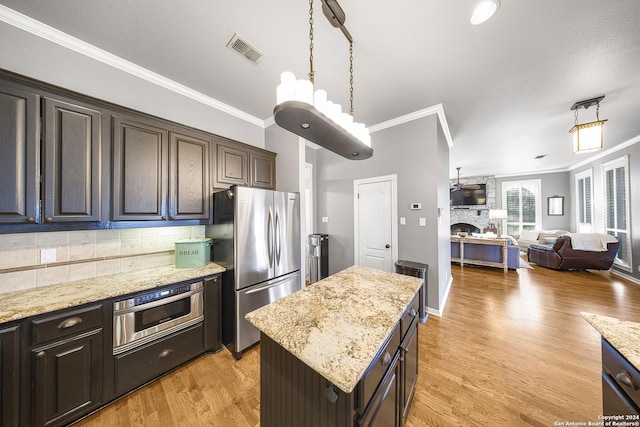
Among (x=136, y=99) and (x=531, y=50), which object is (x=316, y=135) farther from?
(x=531, y=50)

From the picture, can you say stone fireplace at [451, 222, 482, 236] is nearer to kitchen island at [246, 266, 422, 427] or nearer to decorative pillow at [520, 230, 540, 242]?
decorative pillow at [520, 230, 540, 242]

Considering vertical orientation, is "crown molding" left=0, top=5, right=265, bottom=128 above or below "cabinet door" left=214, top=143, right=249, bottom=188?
above

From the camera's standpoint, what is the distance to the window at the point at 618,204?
174 inches

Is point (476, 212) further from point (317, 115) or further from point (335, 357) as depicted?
point (335, 357)

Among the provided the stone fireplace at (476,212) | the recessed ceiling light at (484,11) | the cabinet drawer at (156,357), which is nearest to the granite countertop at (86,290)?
the cabinet drawer at (156,357)

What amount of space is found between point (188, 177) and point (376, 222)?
2656 millimetres

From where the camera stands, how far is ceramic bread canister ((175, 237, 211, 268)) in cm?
210

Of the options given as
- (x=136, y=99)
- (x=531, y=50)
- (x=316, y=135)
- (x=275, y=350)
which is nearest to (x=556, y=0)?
(x=531, y=50)

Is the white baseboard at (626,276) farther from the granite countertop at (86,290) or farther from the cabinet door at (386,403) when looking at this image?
the granite countertop at (86,290)

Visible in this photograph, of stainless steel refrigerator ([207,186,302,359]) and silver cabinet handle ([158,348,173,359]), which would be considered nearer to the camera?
silver cabinet handle ([158,348,173,359])

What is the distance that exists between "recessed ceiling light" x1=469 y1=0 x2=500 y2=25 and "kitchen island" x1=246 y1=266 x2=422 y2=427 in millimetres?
2064

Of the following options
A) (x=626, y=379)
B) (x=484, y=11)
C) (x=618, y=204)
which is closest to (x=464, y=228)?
(x=618, y=204)

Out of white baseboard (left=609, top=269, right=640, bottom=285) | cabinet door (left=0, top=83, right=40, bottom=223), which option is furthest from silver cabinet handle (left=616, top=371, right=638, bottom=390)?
white baseboard (left=609, top=269, right=640, bottom=285)

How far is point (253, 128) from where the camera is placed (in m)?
3.06
